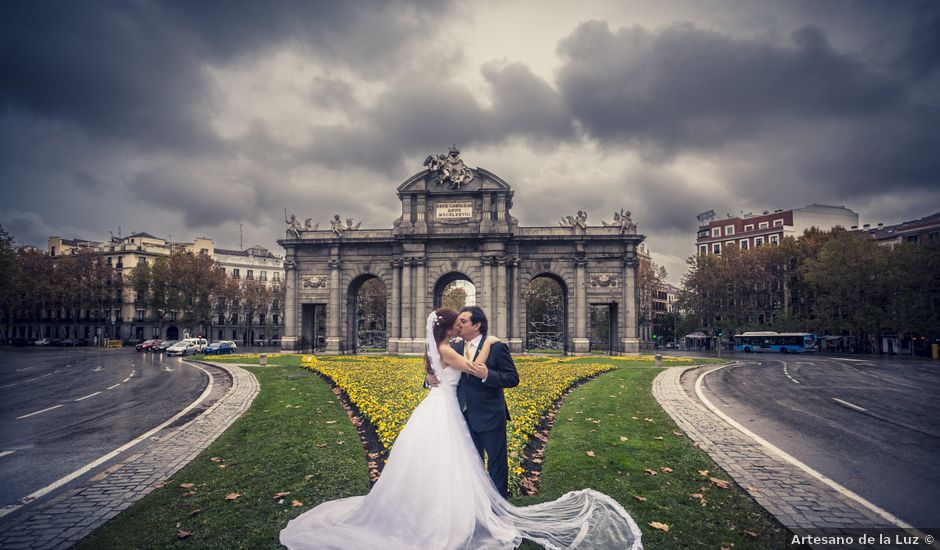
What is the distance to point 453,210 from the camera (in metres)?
41.3

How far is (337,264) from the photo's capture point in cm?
4362

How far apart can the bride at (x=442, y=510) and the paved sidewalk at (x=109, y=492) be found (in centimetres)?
306

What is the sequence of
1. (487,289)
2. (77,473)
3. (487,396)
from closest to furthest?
(487,396), (77,473), (487,289)

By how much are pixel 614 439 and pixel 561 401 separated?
5.78 m

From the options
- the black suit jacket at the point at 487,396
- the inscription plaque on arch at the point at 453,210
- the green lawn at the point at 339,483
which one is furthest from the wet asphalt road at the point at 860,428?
the inscription plaque on arch at the point at 453,210

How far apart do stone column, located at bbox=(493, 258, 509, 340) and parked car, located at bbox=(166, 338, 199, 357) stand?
29149mm

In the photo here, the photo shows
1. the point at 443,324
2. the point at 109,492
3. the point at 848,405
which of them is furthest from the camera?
the point at 848,405

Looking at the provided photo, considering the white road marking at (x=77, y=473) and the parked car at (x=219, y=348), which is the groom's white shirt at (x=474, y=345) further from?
the parked car at (x=219, y=348)

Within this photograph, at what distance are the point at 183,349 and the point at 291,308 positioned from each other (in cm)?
1159

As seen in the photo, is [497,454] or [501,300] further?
[501,300]

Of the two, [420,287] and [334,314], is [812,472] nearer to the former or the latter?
[420,287]

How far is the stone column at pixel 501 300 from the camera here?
39.4 m

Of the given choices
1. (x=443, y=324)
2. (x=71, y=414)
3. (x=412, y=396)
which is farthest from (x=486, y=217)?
(x=443, y=324)

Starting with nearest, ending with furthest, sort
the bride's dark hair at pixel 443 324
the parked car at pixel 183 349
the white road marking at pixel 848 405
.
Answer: the bride's dark hair at pixel 443 324, the white road marking at pixel 848 405, the parked car at pixel 183 349
